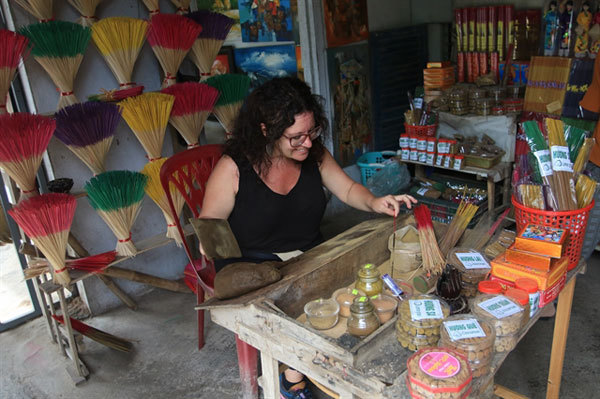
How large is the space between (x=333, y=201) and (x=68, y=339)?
2.72m

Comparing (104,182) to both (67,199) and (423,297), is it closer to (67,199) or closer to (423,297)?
(67,199)

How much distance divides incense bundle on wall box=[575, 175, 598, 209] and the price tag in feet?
1.34

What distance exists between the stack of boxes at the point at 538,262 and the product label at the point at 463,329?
307 millimetres

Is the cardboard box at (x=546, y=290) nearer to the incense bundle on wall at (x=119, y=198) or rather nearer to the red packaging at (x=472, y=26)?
the incense bundle on wall at (x=119, y=198)

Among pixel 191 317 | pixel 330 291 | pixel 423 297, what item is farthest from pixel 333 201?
pixel 423 297

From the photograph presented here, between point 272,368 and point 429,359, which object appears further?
point 272,368

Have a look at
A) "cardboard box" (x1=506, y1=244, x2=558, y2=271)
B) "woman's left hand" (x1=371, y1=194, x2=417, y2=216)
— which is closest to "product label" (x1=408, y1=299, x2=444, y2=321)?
Answer: "cardboard box" (x1=506, y1=244, x2=558, y2=271)

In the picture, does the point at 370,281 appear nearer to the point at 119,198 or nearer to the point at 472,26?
the point at 119,198

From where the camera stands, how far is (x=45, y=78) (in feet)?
9.83

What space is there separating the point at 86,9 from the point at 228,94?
961mm

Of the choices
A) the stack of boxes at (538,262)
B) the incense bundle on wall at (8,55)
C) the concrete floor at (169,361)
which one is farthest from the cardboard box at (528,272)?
the incense bundle on wall at (8,55)

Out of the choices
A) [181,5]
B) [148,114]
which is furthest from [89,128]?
[181,5]

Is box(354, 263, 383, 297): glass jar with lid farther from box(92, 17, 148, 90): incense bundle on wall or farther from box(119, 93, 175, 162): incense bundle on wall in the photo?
box(92, 17, 148, 90): incense bundle on wall

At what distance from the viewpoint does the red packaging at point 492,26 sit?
4328 millimetres
